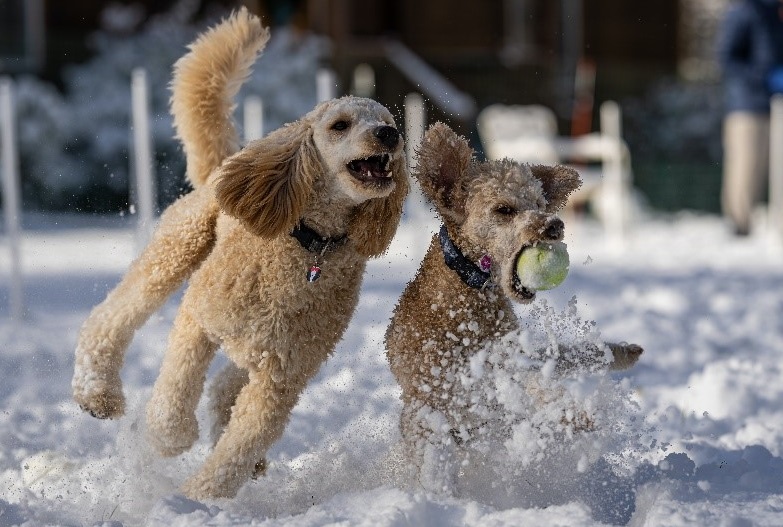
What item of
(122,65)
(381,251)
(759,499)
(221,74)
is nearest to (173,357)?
(381,251)

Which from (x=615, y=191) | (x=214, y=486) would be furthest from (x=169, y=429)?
(x=615, y=191)

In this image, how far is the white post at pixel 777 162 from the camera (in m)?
11.1

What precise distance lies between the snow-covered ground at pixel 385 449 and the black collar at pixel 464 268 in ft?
0.67

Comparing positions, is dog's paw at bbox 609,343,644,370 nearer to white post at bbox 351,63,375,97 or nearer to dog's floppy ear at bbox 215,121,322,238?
dog's floppy ear at bbox 215,121,322,238

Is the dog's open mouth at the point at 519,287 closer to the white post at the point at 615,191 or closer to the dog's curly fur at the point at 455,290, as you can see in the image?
the dog's curly fur at the point at 455,290

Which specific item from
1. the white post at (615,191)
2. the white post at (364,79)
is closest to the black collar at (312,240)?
the white post at (615,191)

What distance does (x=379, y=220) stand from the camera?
3455mm

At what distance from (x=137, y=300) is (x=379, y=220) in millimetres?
870

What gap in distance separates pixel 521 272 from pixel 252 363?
819mm

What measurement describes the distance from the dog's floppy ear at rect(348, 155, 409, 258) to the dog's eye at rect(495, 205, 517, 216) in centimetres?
28

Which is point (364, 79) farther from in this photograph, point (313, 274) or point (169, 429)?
point (313, 274)

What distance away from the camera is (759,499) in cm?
319

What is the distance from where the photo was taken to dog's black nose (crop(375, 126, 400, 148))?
3.21 metres

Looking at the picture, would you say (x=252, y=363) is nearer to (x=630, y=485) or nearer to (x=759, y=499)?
(x=630, y=485)
